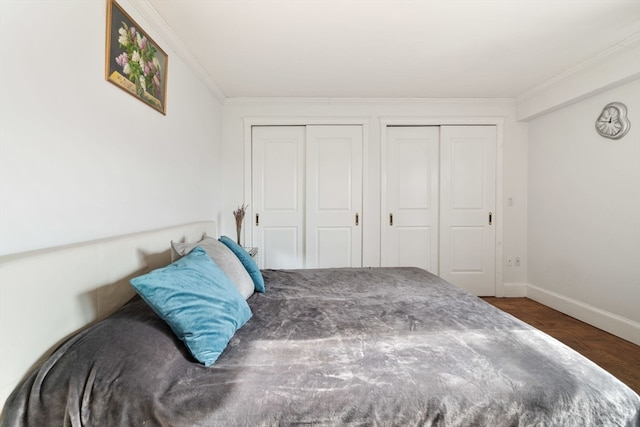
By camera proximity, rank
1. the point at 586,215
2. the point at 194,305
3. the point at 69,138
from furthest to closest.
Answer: the point at 586,215 → the point at 69,138 → the point at 194,305

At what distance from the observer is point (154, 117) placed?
1.73 m

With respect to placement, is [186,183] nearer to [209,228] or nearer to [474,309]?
[209,228]

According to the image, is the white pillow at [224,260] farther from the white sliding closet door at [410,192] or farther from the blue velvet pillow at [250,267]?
the white sliding closet door at [410,192]

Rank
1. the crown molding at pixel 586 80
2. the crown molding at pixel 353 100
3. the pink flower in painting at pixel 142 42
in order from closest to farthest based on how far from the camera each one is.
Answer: the pink flower in painting at pixel 142 42, the crown molding at pixel 586 80, the crown molding at pixel 353 100

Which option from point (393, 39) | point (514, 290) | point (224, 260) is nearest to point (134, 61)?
point (224, 260)

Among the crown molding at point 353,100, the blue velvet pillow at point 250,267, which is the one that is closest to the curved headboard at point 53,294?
the blue velvet pillow at point 250,267

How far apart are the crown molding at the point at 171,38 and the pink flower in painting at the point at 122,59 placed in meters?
0.36

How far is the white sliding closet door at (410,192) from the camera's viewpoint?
10.8 ft

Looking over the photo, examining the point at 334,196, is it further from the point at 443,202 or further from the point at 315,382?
the point at 315,382

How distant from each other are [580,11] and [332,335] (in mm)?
2591

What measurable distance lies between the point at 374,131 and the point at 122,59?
8.35ft

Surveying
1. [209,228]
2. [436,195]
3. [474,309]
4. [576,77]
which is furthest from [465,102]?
[209,228]

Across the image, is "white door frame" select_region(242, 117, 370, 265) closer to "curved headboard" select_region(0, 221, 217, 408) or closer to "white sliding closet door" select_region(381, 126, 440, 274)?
"white sliding closet door" select_region(381, 126, 440, 274)

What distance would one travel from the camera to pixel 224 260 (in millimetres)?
1420
